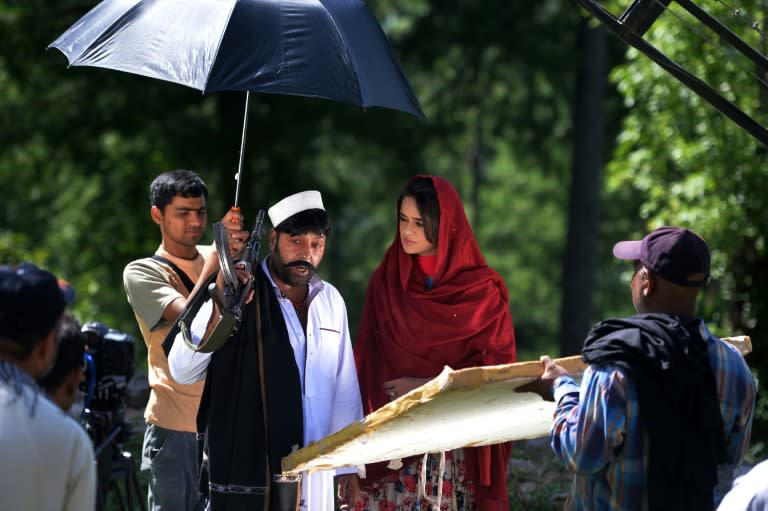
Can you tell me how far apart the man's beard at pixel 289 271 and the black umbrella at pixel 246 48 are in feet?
0.96

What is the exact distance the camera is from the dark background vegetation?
412 inches

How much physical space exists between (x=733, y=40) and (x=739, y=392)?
1.29 m

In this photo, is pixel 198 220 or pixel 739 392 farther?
pixel 198 220

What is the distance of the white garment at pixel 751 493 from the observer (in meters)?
2.65

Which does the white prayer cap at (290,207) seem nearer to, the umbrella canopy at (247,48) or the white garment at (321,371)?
the white garment at (321,371)

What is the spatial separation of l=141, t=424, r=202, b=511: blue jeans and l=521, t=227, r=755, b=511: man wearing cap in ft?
6.20

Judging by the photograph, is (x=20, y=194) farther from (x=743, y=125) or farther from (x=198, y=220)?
(x=743, y=125)

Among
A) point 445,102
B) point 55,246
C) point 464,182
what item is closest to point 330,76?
point 445,102

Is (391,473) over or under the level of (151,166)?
under

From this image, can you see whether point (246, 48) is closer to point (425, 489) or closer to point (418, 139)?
point (425, 489)

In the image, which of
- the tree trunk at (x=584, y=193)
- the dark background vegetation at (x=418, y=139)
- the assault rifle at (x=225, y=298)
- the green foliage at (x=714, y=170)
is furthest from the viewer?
the tree trunk at (x=584, y=193)

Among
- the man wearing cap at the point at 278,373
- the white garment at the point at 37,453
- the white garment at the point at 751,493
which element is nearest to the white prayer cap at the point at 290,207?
the man wearing cap at the point at 278,373

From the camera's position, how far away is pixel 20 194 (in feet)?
65.7

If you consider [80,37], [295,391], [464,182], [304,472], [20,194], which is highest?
[464,182]
